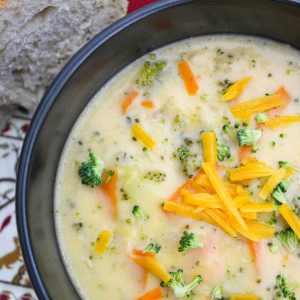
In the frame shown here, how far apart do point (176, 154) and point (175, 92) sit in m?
0.27

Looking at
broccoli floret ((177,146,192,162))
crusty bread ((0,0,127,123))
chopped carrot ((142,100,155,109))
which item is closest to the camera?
broccoli floret ((177,146,192,162))

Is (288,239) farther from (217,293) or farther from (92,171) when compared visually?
(92,171)

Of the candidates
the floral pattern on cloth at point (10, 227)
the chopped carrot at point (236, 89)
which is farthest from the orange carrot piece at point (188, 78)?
the floral pattern on cloth at point (10, 227)

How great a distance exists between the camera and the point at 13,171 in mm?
3232

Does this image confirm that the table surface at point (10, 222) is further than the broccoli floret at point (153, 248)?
Yes

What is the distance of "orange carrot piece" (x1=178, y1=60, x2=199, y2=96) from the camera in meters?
2.76

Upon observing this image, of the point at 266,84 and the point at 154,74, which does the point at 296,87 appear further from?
the point at 154,74

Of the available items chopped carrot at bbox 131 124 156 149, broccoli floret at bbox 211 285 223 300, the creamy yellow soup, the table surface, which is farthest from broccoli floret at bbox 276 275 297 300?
the table surface

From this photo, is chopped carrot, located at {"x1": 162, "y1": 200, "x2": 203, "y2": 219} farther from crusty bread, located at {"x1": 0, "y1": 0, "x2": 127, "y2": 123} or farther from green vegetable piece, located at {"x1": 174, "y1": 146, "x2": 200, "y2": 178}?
crusty bread, located at {"x1": 0, "y1": 0, "x2": 127, "y2": 123}

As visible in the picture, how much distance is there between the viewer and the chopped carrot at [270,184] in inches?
100

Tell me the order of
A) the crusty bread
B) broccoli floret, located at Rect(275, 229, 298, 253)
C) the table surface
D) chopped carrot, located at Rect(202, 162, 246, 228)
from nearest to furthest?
chopped carrot, located at Rect(202, 162, 246, 228) → broccoli floret, located at Rect(275, 229, 298, 253) → the crusty bread → the table surface

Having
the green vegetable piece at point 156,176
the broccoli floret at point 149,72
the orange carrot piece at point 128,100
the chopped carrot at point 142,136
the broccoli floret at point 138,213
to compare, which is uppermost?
the broccoli floret at point 149,72

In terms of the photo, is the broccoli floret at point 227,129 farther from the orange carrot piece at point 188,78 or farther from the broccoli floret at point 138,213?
the broccoli floret at point 138,213

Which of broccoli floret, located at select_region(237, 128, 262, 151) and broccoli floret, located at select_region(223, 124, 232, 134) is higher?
broccoli floret, located at select_region(223, 124, 232, 134)
